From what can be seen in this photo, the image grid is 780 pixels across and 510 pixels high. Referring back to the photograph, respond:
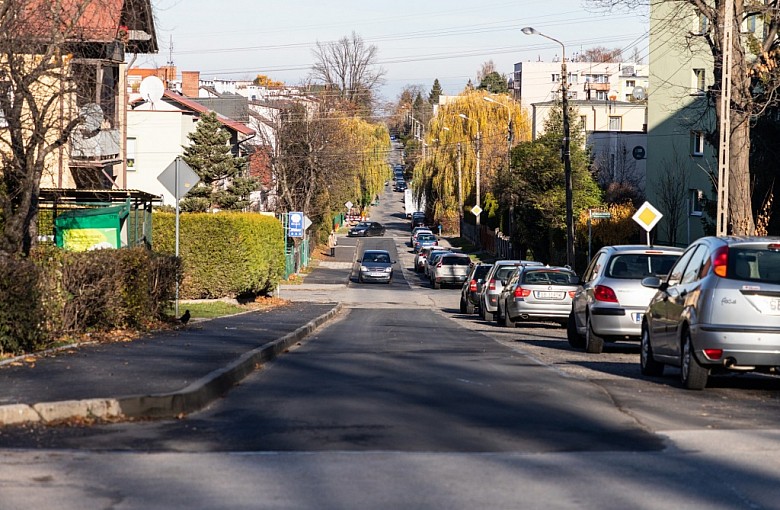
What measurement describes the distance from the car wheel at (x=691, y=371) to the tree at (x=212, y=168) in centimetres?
4930

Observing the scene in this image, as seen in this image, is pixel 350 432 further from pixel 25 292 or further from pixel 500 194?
pixel 500 194

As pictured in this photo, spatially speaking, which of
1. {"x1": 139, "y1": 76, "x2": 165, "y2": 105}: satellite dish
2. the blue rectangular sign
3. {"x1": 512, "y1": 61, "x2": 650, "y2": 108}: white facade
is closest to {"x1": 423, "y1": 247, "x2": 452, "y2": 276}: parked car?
the blue rectangular sign

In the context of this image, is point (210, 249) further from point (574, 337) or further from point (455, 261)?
point (455, 261)

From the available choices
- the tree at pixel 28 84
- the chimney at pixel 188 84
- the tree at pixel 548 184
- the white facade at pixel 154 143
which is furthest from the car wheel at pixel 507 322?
the chimney at pixel 188 84

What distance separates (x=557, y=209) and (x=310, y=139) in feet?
67.0

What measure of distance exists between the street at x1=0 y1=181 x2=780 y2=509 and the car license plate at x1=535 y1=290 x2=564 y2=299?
1175 centimetres

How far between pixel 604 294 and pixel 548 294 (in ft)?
28.4

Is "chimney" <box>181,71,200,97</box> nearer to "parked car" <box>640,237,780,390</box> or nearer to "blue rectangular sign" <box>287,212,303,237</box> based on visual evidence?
"blue rectangular sign" <box>287,212,303,237</box>

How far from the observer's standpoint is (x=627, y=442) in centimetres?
850

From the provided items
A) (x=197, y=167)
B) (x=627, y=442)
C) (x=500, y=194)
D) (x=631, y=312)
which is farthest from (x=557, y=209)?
(x=627, y=442)

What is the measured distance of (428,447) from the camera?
8.23 m

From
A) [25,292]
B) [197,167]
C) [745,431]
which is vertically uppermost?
[197,167]

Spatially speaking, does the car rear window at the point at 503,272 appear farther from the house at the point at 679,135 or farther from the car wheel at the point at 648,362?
the car wheel at the point at 648,362

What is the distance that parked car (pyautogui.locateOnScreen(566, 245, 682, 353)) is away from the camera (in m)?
17.1
